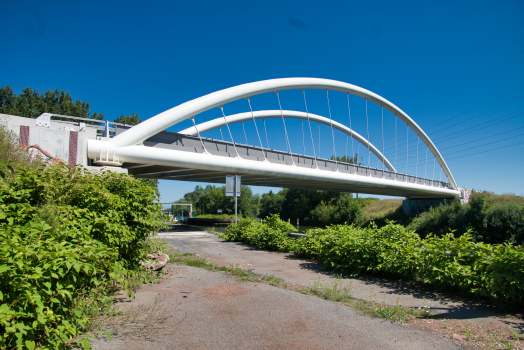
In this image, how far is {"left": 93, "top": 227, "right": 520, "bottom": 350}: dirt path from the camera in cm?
314

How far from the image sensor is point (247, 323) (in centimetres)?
364

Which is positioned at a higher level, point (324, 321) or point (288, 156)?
point (288, 156)

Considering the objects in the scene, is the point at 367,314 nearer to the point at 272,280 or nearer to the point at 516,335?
the point at 516,335

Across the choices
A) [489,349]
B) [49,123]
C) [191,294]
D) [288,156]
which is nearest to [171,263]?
[191,294]

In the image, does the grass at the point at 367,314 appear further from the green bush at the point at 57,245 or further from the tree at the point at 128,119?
the tree at the point at 128,119

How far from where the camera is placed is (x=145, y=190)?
5004 mm

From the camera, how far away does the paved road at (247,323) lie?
3.12 meters

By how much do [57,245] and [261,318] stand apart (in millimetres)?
2438

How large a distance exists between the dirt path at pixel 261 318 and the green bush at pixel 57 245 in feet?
2.29

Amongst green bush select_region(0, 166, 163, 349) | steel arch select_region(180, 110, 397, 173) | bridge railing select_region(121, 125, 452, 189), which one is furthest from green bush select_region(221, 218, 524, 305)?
steel arch select_region(180, 110, 397, 173)

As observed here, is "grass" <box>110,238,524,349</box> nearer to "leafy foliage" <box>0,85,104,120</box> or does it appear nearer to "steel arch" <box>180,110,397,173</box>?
"steel arch" <box>180,110,397,173</box>

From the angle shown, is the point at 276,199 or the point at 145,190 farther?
the point at 276,199

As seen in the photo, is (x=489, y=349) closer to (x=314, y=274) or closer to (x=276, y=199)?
(x=314, y=274)

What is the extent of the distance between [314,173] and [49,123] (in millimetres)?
18142
